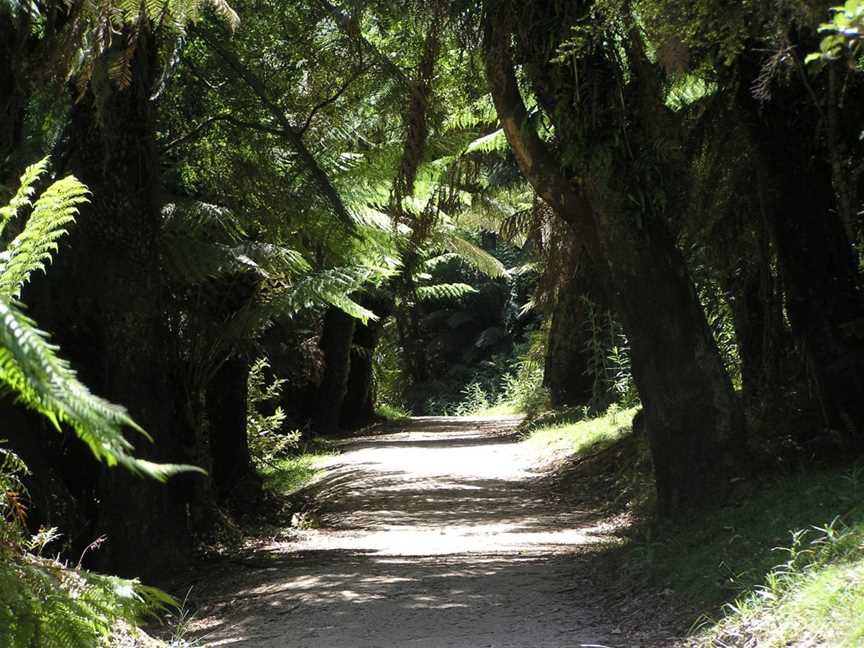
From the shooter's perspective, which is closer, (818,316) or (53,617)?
(53,617)

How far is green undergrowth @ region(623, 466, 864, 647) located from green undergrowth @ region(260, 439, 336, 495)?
7.60 metres

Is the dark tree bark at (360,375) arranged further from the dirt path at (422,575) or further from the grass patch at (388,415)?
the dirt path at (422,575)

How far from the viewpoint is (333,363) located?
22.0 m

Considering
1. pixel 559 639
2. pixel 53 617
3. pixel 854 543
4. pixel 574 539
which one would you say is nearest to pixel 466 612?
pixel 559 639

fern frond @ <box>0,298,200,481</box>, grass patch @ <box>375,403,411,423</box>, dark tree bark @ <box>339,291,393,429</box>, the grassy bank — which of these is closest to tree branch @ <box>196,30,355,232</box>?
the grassy bank

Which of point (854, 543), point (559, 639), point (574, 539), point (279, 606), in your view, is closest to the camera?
point (854, 543)

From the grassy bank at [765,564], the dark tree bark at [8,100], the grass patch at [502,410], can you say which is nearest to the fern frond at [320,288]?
the dark tree bark at [8,100]

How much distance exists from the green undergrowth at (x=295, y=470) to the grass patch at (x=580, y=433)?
144 inches

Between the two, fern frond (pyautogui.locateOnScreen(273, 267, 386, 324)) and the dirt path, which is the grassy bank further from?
fern frond (pyautogui.locateOnScreen(273, 267, 386, 324))

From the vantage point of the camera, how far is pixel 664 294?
25.2ft

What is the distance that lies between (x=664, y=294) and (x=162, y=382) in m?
4.05

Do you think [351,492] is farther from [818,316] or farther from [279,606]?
[818,316]

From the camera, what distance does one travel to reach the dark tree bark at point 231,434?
38.2 feet

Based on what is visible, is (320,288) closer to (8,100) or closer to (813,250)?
(8,100)
